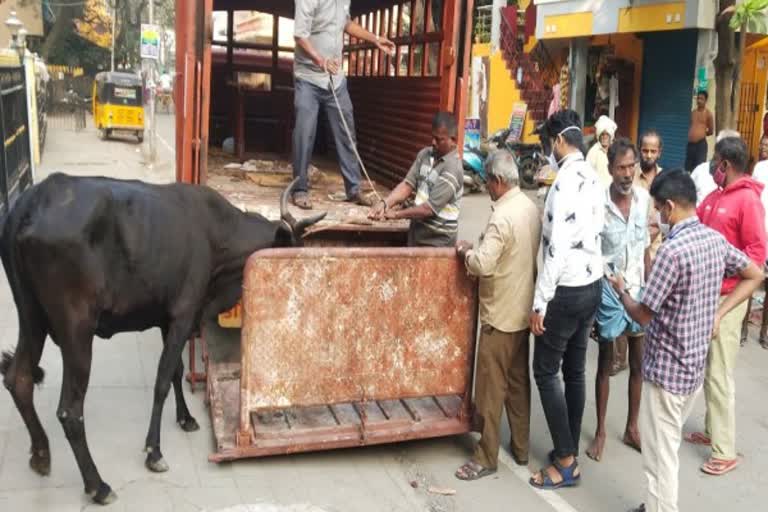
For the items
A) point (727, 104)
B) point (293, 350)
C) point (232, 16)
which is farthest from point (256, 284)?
point (727, 104)

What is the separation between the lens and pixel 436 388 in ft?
14.6

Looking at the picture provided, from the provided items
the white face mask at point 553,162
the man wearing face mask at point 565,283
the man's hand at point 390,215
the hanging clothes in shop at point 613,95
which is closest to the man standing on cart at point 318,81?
the man's hand at point 390,215

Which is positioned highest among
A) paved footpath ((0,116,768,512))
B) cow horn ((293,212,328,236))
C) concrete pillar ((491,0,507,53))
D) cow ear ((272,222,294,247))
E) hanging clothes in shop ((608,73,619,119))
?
concrete pillar ((491,0,507,53))

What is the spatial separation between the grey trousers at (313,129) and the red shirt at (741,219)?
8.98 ft

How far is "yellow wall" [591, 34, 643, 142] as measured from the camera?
50.3 ft

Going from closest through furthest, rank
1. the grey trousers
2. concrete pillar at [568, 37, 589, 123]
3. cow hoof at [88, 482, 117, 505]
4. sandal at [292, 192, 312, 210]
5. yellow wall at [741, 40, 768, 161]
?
cow hoof at [88, 482, 117, 505], sandal at [292, 192, 312, 210], the grey trousers, yellow wall at [741, 40, 768, 161], concrete pillar at [568, 37, 589, 123]

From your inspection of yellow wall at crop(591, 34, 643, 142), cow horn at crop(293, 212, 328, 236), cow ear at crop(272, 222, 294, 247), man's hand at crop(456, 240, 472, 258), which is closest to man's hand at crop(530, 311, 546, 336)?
man's hand at crop(456, 240, 472, 258)

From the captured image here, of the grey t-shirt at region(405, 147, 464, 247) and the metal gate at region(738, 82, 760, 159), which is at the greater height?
the metal gate at region(738, 82, 760, 159)

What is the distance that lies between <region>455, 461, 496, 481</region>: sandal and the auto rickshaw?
2089 cm

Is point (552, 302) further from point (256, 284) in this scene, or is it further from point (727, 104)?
point (727, 104)

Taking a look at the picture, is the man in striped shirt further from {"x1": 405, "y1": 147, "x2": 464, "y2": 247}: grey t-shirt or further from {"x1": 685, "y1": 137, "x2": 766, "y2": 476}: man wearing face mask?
{"x1": 685, "y1": 137, "x2": 766, "y2": 476}: man wearing face mask

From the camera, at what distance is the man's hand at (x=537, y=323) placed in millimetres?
3986

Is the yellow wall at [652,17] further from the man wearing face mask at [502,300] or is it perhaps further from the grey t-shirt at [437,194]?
the man wearing face mask at [502,300]

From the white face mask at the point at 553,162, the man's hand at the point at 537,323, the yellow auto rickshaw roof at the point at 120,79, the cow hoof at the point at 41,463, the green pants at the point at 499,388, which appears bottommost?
the cow hoof at the point at 41,463
